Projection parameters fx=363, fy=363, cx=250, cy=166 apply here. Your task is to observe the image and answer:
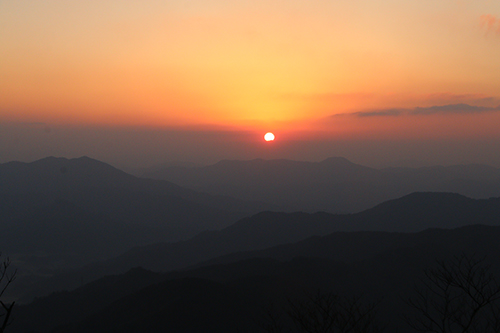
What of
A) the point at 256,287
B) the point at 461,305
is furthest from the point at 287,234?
the point at 461,305

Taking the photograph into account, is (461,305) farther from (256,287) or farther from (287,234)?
(287,234)

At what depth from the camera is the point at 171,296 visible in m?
66.8

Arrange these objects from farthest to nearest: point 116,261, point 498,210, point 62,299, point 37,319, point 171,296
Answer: point 116,261 → point 498,210 → point 62,299 → point 37,319 → point 171,296

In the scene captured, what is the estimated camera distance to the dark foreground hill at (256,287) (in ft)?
198

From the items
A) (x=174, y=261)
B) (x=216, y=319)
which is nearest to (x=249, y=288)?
(x=216, y=319)

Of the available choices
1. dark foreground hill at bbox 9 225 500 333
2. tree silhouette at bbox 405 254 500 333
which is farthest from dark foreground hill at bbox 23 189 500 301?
tree silhouette at bbox 405 254 500 333

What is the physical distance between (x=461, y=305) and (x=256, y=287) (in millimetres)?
53302

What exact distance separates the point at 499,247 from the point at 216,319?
68.4 metres

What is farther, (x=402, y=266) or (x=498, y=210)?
(x=498, y=210)

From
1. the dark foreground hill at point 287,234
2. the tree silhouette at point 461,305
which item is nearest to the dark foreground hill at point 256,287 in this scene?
the tree silhouette at point 461,305

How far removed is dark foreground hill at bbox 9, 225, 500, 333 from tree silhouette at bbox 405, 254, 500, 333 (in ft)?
16.3

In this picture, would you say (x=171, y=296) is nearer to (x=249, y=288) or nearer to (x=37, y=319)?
(x=249, y=288)

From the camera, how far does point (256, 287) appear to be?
68500 millimetres

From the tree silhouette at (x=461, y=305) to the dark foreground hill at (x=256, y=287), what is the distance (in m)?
4.96
